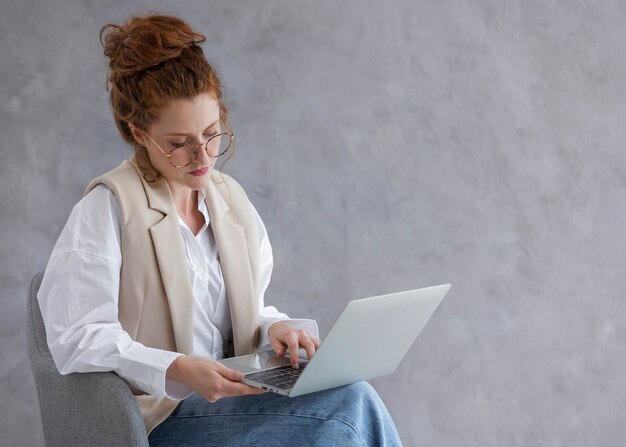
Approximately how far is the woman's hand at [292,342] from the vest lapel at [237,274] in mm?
70

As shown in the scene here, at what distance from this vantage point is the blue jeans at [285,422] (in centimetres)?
164

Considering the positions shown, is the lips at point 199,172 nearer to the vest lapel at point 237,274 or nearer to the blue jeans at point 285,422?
the vest lapel at point 237,274

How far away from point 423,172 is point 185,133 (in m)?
1.01

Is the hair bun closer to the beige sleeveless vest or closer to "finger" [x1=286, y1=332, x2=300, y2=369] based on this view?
the beige sleeveless vest

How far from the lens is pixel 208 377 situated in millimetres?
1522

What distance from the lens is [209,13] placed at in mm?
2389

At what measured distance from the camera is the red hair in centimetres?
168

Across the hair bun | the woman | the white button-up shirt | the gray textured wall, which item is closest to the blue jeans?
the woman

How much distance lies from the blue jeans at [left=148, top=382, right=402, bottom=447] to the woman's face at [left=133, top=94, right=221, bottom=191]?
1.43ft

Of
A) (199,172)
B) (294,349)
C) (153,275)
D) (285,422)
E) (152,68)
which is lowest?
(285,422)

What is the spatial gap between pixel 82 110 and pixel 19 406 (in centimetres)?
82

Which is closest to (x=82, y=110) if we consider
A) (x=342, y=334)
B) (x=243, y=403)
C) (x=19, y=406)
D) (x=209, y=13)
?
(x=209, y=13)

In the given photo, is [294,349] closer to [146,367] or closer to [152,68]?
[146,367]

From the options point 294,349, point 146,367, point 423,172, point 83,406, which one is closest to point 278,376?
point 294,349
